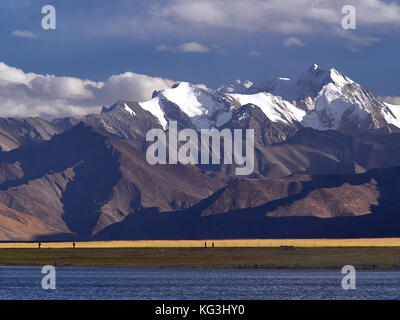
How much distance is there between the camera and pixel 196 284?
108312 millimetres

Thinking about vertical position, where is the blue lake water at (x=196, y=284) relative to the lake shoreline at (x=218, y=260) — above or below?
below

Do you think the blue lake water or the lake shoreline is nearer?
the blue lake water

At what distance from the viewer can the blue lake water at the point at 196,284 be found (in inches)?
3610

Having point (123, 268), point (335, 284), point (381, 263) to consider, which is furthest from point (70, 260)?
point (335, 284)

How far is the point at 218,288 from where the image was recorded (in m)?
101

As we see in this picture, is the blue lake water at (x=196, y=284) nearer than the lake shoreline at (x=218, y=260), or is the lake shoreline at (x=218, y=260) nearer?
the blue lake water at (x=196, y=284)

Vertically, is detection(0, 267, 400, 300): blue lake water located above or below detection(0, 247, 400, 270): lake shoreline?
below

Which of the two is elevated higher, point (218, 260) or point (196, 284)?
point (218, 260)

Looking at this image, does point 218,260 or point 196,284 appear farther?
point 218,260

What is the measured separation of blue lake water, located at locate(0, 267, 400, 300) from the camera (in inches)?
3610
